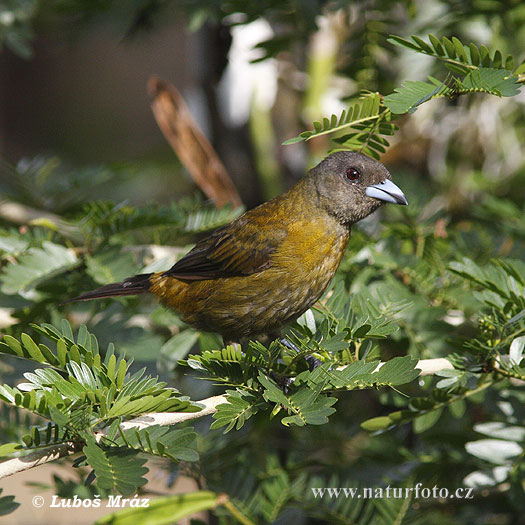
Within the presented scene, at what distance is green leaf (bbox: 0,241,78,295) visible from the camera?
235 cm

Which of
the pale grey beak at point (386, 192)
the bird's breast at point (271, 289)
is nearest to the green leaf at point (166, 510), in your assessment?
the bird's breast at point (271, 289)

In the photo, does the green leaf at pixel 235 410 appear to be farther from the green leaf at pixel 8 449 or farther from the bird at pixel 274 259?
the bird at pixel 274 259

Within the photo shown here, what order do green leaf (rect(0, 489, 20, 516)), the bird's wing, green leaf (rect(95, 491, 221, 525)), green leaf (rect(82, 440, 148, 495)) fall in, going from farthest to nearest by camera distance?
the bird's wing < green leaf (rect(0, 489, 20, 516)) < green leaf (rect(82, 440, 148, 495)) < green leaf (rect(95, 491, 221, 525))

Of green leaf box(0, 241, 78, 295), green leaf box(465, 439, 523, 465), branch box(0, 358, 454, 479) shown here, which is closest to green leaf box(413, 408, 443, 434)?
green leaf box(465, 439, 523, 465)

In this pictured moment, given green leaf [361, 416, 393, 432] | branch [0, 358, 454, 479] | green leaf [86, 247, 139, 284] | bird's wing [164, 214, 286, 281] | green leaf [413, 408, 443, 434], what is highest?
branch [0, 358, 454, 479]

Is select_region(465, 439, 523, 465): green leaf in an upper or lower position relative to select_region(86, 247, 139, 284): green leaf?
lower

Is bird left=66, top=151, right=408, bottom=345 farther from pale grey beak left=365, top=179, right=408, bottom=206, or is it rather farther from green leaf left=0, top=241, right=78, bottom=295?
green leaf left=0, top=241, right=78, bottom=295

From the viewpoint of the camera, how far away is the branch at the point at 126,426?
1.51 meters

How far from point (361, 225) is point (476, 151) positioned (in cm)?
165

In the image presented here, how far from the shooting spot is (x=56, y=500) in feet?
7.13

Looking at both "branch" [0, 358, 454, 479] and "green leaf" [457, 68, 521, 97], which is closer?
"branch" [0, 358, 454, 479]

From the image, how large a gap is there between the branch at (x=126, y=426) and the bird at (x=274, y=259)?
2.25 feet

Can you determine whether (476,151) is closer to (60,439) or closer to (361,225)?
(361,225)

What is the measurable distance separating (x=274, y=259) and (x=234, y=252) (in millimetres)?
188
